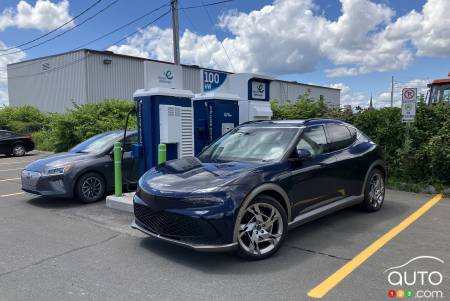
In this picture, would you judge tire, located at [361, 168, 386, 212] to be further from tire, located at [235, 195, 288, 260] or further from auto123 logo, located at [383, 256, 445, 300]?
tire, located at [235, 195, 288, 260]

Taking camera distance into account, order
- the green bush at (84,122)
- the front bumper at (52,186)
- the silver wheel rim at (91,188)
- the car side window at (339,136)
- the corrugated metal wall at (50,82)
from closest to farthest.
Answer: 1. the car side window at (339,136)
2. the front bumper at (52,186)
3. the silver wheel rim at (91,188)
4. the green bush at (84,122)
5. the corrugated metal wall at (50,82)

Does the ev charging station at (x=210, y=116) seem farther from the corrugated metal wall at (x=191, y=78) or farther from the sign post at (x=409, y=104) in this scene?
the corrugated metal wall at (x=191, y=78)

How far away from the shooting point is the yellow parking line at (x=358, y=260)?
360cm

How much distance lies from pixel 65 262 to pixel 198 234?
1577 mm

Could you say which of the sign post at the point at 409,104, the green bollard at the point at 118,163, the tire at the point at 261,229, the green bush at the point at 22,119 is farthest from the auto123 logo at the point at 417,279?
the green bush at the point at 22,119

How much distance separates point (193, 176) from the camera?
14.8 ft

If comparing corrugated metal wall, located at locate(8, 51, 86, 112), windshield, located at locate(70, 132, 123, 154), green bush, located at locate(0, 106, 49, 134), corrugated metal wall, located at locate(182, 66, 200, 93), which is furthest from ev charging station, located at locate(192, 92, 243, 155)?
corrugated metal wall, located at locate(182, 66, 200, 93)

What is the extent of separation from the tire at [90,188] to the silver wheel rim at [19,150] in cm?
1252

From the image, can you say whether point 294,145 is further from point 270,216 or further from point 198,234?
point 198,234

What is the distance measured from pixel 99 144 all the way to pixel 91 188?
1.05 m

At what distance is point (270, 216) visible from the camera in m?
4.43

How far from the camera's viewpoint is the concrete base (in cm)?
644

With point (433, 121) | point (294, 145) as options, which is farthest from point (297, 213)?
point (433, 121)

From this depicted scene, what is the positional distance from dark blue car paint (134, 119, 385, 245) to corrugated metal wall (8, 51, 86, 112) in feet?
72.6
